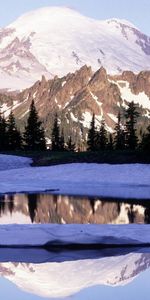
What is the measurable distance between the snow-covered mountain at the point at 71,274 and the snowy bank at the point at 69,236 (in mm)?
1399

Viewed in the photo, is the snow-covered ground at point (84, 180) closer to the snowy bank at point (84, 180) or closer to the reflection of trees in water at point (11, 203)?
the snowy bank at point (84, 180)

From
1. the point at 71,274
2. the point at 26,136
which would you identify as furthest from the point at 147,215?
the point at 26,136

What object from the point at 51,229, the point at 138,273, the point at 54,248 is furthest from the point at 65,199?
the point at 138,273

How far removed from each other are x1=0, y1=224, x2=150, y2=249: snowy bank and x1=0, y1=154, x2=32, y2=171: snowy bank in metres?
28.3

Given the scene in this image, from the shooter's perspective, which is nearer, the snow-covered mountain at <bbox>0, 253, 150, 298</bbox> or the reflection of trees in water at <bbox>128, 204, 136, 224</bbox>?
the snow-covered mountain at <bbox>0, 253, 150, 298</bbox>

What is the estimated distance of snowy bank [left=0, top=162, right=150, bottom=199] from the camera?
30.8m

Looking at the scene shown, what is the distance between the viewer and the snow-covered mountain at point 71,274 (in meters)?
10.4

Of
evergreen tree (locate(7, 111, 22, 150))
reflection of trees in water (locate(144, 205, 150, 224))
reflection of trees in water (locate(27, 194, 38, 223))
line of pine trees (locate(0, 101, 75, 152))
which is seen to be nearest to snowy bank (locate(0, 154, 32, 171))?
reflection of trees in water (locate(27, 194, 38, 223))

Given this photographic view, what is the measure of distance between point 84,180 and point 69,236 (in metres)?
21.3

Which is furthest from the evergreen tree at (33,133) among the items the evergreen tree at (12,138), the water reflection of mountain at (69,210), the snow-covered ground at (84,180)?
the water reflection of mountain at (69,210)

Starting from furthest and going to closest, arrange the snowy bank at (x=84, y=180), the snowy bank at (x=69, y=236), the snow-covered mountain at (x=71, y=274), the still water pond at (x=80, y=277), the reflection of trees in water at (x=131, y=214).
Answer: the snowy bank at (x=84, y=180)
the reflection of trees in water at (x=131, y=214)
the snowy bank at (x=69, y=236)
the snow-covered mountain at (x=71, y=274)
the still water pond at (x=80, y=277)

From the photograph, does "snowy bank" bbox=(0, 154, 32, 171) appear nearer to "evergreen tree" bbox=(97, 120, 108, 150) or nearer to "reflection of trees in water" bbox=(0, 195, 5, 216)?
"reflection of trees in water" bbox=(0, 195, 5, 216)

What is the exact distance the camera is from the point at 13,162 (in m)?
45.2

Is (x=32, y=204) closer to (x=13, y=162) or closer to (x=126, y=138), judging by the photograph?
(x=13, y=162)
